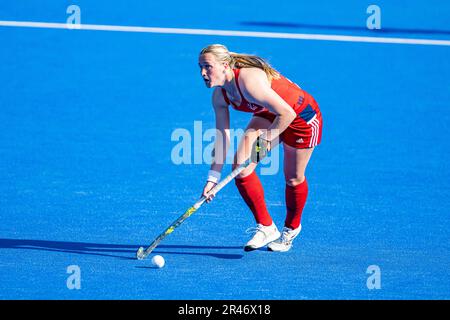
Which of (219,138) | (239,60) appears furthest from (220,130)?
(239,60)

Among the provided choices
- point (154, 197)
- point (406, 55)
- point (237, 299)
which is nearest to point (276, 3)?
point (406, 55)

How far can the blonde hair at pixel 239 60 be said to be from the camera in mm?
6926

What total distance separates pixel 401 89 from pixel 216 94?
4.86 meters

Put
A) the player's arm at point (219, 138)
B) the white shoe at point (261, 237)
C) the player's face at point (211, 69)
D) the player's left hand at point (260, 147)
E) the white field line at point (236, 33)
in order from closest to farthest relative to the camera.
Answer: the player's face at point (211, 69)
the player's left hand at point (260, 147)
the player's arm at point (219, 138)
the white shoe at point (261, 237)
the white field line at point (236, 33)

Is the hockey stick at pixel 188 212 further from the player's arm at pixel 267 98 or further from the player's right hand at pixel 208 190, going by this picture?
the player's arm at pixel 267 98

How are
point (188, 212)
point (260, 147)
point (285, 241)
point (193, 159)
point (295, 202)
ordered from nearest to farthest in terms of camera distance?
point (260, 147)
point (188, 212)
point (295, 202)
point (285, 241)
point (193, 159)

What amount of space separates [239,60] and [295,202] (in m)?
1.24

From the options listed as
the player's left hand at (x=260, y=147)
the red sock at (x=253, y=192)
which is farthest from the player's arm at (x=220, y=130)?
the player's left hand at (x=260, y=147)

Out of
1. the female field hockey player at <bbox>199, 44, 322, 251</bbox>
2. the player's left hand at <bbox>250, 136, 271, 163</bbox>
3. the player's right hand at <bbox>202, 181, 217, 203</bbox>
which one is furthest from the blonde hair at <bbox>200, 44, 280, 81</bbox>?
the player's right hand at <bbox>202, 181, 217, 203</bbox>

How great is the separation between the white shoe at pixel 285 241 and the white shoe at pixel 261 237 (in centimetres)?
5

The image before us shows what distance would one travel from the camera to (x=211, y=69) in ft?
22.6

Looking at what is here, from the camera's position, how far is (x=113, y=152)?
977 centimetres

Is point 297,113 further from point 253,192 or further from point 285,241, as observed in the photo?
point 285,241

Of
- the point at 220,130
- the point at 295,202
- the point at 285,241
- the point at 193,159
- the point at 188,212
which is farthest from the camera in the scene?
the point at 193,159
